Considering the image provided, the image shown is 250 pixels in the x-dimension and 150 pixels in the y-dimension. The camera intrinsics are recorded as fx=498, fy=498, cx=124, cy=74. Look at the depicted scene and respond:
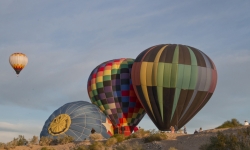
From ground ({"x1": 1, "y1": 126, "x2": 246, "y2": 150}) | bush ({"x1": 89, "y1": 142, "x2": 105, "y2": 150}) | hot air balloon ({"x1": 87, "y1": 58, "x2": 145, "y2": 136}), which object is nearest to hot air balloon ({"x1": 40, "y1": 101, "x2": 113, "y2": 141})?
hot air balloon ({"x1": 87, "y1": 58, "x2": 145, "y2": 136})

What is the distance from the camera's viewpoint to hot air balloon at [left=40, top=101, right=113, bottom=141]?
3803 cm

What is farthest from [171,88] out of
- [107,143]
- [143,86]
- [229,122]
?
[107,143]

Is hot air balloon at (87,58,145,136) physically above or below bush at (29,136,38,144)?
above

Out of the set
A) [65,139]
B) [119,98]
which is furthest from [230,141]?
[119,98]

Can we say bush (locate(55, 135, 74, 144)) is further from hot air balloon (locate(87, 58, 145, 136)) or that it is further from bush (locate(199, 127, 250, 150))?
bush (locate(199, 127, 250, 150))

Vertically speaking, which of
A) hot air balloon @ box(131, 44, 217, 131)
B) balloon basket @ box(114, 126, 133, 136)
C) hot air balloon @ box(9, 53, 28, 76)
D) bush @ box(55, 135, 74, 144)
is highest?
hot air balloon @ box(9, 53, 28, 76)

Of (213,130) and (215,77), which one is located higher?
(215,77)

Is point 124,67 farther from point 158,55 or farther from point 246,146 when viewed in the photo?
point 246,146

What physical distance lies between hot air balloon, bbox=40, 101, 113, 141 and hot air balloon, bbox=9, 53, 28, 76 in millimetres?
5811

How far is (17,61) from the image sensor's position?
43406 millimetres

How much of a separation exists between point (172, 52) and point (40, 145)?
40.3 ft

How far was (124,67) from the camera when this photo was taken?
4347 centimetres

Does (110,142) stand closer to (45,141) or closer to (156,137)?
(156,137)

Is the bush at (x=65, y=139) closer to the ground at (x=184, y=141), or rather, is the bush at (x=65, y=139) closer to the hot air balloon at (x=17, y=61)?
the ground at (x=184, y=141)
